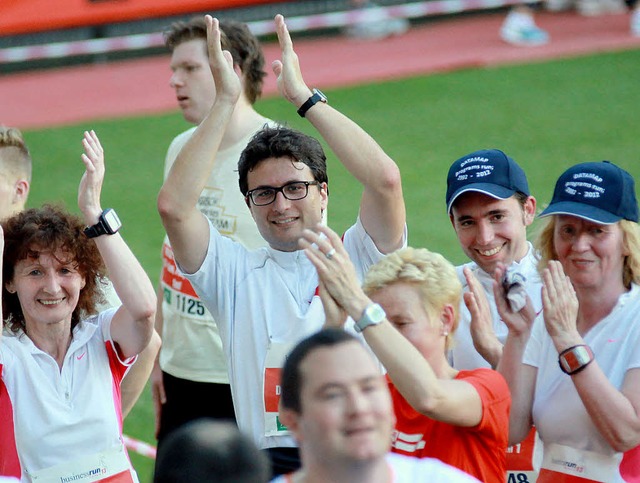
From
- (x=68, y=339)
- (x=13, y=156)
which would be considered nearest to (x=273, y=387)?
(x=68, y=339)

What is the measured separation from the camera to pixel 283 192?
4582 millimetres

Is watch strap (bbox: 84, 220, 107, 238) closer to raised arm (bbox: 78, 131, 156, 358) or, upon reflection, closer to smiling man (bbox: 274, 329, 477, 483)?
raised arm (bbox: 78, 131, 156, 358)

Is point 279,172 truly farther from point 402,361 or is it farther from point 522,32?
point 522,32

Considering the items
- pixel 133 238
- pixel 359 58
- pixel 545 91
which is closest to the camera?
pixel 133 238

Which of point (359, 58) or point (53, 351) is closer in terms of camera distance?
point (53, 351)

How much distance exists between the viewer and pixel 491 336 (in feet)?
14.6

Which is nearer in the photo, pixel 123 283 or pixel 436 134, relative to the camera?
pixel 123 283

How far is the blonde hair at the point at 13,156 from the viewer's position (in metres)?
5.78

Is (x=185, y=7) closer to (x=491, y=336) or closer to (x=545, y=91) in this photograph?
(x=545, y=91)

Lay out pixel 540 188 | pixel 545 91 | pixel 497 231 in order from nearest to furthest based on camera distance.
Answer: pixel 497 231
pixel 540 188
pixel 545 91

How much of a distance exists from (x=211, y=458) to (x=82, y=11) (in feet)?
51.2

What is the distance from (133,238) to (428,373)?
7.48 m

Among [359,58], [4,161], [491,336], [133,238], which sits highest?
[359,58]

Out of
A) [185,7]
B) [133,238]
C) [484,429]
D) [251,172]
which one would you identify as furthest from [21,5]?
[484,429]
